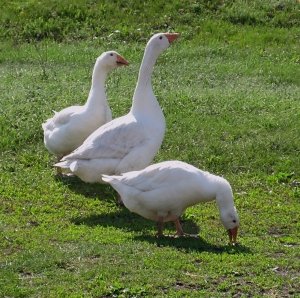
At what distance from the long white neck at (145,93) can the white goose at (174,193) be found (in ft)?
5.02

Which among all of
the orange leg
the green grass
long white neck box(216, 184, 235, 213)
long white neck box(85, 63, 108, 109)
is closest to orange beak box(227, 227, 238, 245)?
the green grass

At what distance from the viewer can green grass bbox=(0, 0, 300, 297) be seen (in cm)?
838

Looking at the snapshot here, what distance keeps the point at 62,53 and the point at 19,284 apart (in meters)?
12.0

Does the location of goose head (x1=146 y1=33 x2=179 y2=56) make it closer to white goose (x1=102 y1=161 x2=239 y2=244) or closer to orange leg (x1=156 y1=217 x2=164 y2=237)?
white goose (x1=102 y1=161 x2=239 y2=244)

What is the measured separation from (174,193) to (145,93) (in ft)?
6.80

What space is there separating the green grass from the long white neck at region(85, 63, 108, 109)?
41.7 inches

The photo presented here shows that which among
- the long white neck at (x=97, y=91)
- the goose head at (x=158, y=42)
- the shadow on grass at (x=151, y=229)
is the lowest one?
the shadow on grass at (x=151, y=229)

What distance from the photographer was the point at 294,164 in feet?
41.4

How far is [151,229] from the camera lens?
10.3 meters

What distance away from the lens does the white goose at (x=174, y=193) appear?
970 centimetres

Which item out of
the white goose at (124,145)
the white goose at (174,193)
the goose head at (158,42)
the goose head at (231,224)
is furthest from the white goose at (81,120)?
the goose head at (231,224)

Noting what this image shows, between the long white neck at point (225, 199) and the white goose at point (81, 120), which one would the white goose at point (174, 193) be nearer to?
the long white neck at point (225, 199)

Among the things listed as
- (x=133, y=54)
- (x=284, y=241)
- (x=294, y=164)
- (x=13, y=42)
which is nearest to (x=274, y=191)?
(x=294, y=164)

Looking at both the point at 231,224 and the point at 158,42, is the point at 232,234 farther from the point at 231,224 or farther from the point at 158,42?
the point at 158,42
